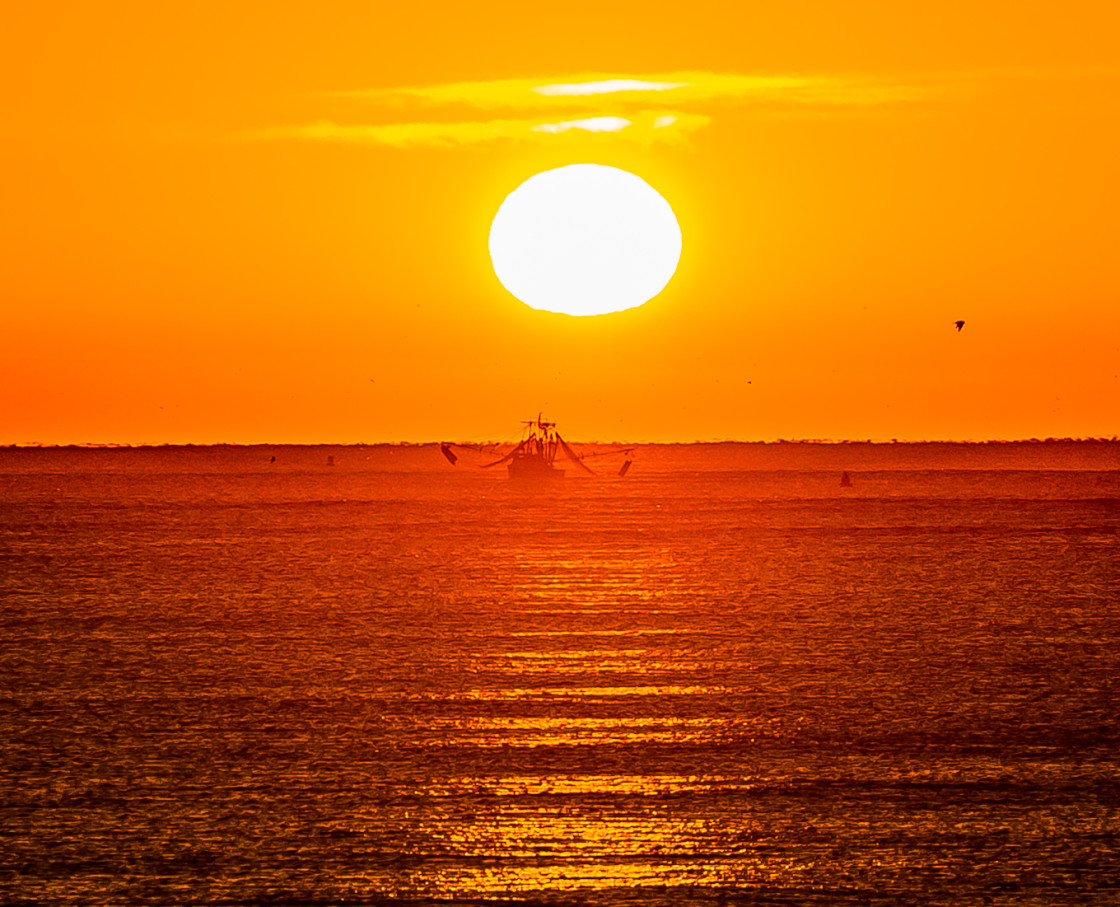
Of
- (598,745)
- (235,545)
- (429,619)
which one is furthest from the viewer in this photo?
(235,545)

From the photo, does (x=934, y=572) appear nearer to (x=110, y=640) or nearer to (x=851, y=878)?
(x=110, y=640)

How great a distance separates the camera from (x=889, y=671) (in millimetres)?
21828

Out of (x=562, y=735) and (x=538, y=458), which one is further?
(x=538, y=458)

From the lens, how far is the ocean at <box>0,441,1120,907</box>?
11758 millimetres

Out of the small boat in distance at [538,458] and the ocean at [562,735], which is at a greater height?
the small boat in distance at [538,458]

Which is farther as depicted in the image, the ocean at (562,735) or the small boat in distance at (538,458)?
the small boat in distance at (538,458)

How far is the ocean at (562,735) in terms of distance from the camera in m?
11.8

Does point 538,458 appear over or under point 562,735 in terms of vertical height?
over

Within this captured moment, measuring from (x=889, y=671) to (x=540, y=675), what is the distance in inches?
202

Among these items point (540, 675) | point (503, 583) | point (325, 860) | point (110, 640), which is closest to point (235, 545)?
point (503, 583)

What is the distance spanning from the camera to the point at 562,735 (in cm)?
1677

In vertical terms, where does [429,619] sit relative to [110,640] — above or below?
above

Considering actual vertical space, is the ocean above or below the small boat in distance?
below

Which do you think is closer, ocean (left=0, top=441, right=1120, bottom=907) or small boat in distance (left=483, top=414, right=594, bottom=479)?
ocean (left=0, top=441, right=1120, bottom=907)
